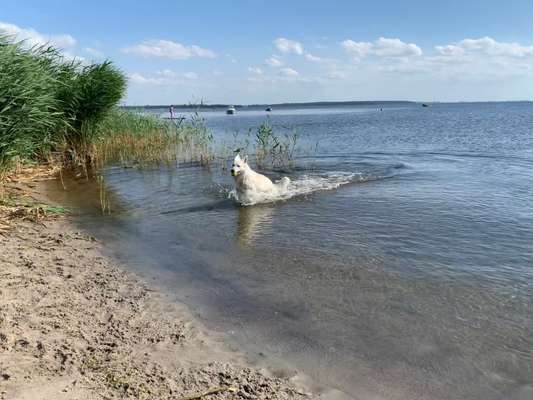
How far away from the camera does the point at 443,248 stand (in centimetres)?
789

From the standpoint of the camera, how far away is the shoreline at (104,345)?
3695mm

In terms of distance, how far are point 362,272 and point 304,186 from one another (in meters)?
7.27

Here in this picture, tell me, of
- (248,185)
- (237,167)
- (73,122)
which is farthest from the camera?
(73,122)

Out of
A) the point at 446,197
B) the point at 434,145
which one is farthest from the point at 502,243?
the point at 434,145

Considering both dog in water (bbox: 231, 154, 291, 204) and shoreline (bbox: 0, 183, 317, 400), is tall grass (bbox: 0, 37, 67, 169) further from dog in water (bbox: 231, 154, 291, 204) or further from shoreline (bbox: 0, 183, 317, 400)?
dog in water (bbox: 231, 154, 291, 204)

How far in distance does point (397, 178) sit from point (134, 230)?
357 inches

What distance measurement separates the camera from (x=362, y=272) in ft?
22.6

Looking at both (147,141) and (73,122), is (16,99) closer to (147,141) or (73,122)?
(73,122)

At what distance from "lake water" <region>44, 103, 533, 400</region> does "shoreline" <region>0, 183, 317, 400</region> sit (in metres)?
0.40

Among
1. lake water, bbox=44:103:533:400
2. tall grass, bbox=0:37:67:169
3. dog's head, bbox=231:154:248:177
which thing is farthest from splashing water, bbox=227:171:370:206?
tall grass, bbox=0:37:67:169

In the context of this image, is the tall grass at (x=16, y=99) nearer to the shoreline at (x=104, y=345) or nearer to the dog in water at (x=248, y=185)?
the shoreline at (x=104, y=345)

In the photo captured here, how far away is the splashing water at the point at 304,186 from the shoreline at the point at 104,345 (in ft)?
18.1

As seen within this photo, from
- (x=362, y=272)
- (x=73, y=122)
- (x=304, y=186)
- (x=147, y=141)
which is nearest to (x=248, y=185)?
(x=304, y=186)

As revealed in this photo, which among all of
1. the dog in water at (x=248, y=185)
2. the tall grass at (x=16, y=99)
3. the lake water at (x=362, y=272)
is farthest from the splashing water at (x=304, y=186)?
the tall grass at (x=16, y=99)
